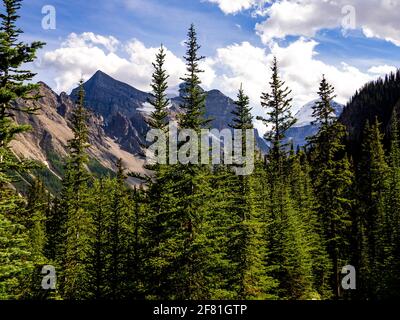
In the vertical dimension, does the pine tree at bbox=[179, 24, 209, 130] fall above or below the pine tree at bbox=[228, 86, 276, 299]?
above

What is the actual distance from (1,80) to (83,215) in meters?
18.7

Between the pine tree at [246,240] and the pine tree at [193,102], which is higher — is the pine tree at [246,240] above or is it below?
below

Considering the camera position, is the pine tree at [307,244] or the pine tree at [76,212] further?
the pine tree at [307,244]

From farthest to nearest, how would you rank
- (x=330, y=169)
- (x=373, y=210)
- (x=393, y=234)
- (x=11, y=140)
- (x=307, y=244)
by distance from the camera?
1. (x=373, y=210)
2. (x=393, y=234)
3. (x=307, y=244)
4. (x=330, y=169)
5. (x=11, y=140)

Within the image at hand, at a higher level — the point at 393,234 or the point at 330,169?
the point at 330,169

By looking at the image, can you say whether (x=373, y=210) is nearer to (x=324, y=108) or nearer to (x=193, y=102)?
(x=324, y=108)

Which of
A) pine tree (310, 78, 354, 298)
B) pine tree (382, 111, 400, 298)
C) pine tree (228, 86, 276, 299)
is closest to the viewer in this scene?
pine tree (228, 86, 276, 299)

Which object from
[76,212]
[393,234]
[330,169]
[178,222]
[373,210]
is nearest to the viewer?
[178,222]

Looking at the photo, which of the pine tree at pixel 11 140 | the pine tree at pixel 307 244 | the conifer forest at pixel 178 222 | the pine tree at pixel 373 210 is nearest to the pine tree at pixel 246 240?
the conifer forest at pixel 178 222

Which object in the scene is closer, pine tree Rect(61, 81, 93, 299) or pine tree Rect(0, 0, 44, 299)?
pine tree Rect(0, 0, 44, 299)

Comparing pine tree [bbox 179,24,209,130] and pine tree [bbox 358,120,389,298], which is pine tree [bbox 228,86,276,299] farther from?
pine tree [bbox 358,120,389,298]

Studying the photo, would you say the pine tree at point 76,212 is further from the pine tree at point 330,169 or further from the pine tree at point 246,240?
the pine tree at point 330,169

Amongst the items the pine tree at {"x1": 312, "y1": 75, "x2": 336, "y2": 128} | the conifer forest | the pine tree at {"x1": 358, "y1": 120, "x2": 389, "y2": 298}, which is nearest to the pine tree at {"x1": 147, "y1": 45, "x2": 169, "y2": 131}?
the conifer forest

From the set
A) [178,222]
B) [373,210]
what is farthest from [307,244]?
[373,210]
